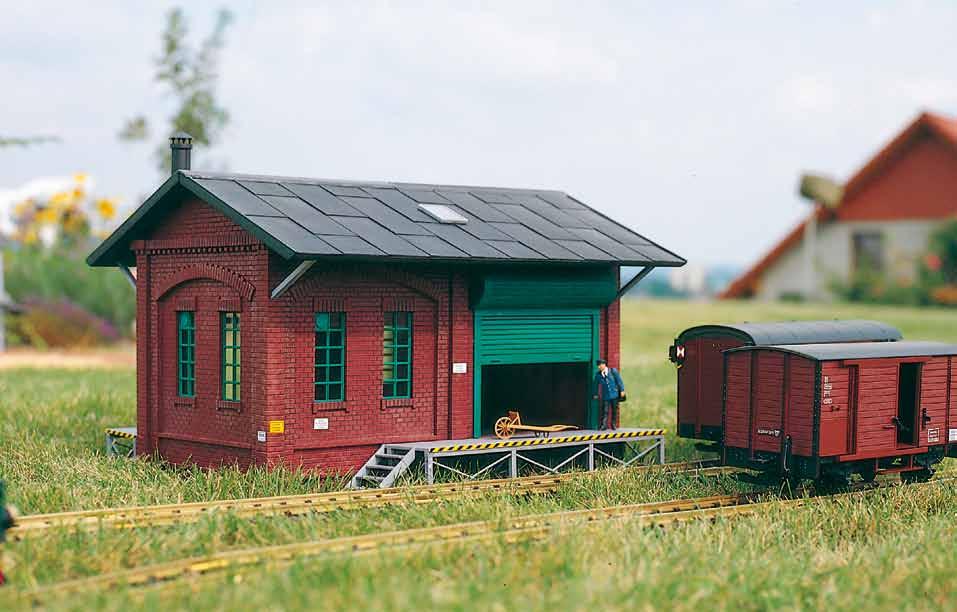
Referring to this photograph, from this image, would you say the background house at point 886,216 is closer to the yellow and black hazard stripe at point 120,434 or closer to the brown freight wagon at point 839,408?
the brown freight wagon at point 839,408

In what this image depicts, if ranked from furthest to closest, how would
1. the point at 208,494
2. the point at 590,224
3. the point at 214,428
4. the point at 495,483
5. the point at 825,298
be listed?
the point at 825,298 → the point at 590,224 → the point at 214,428 → the point at 495,483 → the point at 208,494

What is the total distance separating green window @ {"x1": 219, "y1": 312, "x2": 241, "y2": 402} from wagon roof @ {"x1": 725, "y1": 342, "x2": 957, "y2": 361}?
7659 mm

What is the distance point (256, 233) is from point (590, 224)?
740 centimetres

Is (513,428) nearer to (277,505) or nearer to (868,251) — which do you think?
(277,505)

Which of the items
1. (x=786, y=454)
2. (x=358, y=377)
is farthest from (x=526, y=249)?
(x=786, y=454)

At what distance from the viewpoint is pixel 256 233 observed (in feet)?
62.0

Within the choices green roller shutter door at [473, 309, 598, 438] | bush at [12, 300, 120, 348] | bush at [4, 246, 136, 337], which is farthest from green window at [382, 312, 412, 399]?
bush at [4, 246, 136, 337]

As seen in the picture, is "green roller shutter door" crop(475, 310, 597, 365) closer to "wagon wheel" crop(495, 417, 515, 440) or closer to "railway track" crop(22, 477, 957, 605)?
"wagon wheel" crop(495, 417, 515, 440)

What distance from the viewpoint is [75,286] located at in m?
48.3

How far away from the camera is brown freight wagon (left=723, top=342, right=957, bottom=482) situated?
18.5m

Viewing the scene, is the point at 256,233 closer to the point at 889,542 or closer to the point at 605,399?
the point at 605,399

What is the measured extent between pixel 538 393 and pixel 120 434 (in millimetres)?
7555

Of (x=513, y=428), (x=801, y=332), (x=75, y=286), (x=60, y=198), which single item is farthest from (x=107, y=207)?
(x=801, y=332)

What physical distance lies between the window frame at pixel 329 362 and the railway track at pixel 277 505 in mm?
2134
